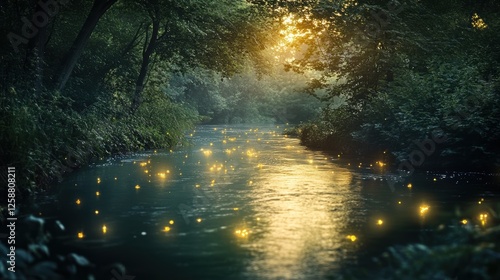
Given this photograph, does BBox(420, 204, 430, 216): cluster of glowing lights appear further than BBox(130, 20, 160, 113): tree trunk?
No

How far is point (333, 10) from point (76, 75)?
1243 cm

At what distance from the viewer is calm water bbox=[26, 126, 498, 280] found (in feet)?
27.8

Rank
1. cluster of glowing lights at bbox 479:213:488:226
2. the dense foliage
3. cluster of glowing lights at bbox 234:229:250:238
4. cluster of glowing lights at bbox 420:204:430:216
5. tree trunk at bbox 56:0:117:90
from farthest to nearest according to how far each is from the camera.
Result: 1. tree trunk at bbox 56:0:117:90
2. the dense foliage
3. cluster of glowing lights at bbox 420:204:430:216
4. cluster of glowing lights at bbox 479:213:488:226
5. cluster of glowing lights at bbox 234:229:250:238

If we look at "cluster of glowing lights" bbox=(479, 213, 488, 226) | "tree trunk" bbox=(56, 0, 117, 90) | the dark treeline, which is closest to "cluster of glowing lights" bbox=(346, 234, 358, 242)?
"cluster of glowing lights" bbox=(479, 213, 488, 226)

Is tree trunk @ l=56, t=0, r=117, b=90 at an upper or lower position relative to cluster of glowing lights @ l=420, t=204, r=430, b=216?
upper

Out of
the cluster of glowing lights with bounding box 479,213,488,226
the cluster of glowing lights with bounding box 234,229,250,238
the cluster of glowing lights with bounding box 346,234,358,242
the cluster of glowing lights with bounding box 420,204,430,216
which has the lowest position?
the cluster of glowing lights with bounding box 234,229,250,238

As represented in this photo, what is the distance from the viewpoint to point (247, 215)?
39.2 ft

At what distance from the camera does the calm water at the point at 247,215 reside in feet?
27.8

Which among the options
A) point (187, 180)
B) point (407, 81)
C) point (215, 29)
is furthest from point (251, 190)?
point (215, 29)

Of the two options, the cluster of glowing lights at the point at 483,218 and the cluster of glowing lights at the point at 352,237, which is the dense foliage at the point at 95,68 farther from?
the cluster of glowing lights at the point at 483,218

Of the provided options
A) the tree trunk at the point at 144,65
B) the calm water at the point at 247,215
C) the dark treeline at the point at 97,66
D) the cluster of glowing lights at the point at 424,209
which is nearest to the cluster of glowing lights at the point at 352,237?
the calm water at the point at 247,215

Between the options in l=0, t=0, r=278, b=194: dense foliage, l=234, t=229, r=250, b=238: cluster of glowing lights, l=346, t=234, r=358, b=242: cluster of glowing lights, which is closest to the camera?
l=346, t=234, r=358, b=242: cluster of glowing lights

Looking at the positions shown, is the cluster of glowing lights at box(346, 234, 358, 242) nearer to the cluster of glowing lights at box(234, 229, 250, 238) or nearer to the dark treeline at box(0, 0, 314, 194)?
the cluster of glowing lights at box(234, 229, 250, 238)

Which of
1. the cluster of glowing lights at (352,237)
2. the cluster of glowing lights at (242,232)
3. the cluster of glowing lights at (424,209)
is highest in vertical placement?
the cluster of glowing lights at (424,209)
